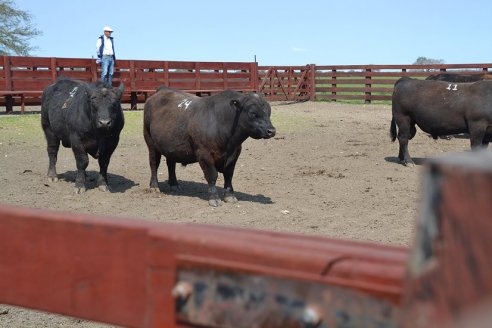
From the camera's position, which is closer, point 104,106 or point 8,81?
point 104,106

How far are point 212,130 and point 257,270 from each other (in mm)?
8114

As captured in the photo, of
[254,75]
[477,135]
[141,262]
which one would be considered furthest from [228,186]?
[254,75]

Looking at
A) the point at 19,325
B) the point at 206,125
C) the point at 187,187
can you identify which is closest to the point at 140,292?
the point at 19,325

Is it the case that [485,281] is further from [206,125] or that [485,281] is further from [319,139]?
[319,139]

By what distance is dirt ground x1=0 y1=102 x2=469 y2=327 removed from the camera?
768 cm

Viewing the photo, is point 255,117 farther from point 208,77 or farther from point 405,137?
point 208,77

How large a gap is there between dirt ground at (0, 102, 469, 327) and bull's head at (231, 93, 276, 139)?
0.99m

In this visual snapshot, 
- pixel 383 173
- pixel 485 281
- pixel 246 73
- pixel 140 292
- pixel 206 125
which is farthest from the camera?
pixel 246 73

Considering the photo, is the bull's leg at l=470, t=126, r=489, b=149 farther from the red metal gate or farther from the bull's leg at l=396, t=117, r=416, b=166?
the red metal gate

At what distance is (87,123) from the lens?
9.73m

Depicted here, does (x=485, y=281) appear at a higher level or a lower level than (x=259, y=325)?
higher

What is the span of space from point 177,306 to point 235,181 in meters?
9.67

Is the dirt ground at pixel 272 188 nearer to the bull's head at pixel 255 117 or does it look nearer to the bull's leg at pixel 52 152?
the bull's leg at pixel 52 152

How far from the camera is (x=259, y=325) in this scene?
3.55 ft
